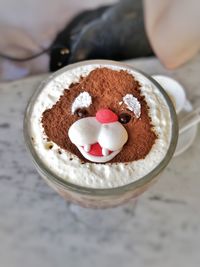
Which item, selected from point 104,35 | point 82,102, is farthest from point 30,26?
point 82,102

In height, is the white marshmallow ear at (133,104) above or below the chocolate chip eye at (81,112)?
above

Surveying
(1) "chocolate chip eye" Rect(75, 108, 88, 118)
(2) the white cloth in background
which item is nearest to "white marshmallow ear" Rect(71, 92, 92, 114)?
(1) "chocolate chip eye" Rect(75, 108, 88, 118)

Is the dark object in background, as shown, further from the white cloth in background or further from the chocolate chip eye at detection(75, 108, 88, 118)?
the chocolate chip eye at detection(75, 108, 88, 118)

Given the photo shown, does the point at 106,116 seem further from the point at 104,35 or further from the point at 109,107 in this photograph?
the point at 104,35

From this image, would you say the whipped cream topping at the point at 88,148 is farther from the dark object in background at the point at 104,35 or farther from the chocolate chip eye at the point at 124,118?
the dark object in background at the point at 104,35

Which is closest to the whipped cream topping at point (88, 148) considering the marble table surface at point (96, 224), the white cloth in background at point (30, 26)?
the marble table surface at point (96, 224)

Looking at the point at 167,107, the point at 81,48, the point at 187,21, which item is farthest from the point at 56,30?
the point at 167,107
